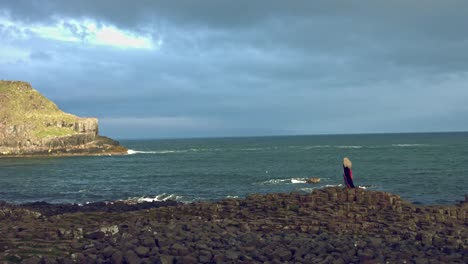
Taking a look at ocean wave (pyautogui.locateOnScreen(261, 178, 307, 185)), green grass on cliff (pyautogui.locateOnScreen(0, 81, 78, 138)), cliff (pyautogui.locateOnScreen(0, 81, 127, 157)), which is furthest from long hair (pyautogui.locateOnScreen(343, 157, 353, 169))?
green grass on cliff (pyautogui.locateOnScreen(0, 81, 78, 138))

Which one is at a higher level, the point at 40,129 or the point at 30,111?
the point at 30,111

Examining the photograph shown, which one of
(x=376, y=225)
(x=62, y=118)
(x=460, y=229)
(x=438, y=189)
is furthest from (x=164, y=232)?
(x=62, y=118)

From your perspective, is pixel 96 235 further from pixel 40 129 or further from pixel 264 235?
pixel 40 129

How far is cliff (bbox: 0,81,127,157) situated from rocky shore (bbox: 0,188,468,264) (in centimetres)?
10437

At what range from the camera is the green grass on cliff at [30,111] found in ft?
422

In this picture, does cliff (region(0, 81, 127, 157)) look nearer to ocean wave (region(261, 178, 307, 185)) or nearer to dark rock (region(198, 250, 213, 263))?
ocean wave (region(261, 178, 307, 185))

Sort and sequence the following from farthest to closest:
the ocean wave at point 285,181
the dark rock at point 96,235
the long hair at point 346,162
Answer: the ocean wave at point 285,181 → the long hair at point 346,162 → the dark rock at point 96,235

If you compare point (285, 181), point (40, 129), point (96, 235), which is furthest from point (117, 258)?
point (40, 129)

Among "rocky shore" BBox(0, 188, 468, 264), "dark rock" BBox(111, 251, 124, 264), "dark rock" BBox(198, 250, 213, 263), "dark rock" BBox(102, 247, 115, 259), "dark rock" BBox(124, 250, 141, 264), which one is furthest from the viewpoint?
"dark rock" BBox(102, 247, 115, 259)

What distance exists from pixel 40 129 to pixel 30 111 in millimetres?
16187

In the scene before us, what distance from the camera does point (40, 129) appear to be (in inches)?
5039

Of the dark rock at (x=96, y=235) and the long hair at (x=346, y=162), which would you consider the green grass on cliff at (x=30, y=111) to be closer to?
the long hair at (x=346, y=162)

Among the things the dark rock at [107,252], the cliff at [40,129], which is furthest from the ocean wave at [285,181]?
the cliff at [40,129]

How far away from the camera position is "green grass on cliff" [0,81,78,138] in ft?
422
